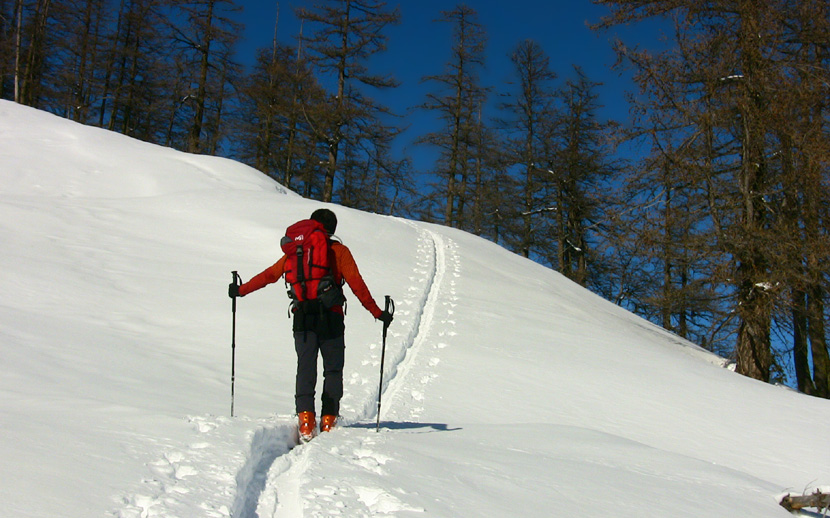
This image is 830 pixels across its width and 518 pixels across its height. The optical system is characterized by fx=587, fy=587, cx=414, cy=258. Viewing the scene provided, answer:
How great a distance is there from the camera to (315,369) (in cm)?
495

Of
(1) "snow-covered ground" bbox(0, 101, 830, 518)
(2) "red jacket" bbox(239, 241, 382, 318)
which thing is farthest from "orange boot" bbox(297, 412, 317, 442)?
(2) "red jacket" bbox(239, 241, 382, 318)

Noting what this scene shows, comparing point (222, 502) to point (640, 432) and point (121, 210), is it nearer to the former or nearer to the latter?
point (640, 432)

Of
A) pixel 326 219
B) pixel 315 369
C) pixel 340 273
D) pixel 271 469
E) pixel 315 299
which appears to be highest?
pixel 326 219

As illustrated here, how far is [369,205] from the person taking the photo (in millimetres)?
32844

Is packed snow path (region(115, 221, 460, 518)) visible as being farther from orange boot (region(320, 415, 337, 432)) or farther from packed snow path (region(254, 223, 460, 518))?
orange boot (region(320, 415, 337, 432))

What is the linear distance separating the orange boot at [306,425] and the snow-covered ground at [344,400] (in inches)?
4.9

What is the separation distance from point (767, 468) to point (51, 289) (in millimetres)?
8550

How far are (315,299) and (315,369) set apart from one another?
61 centimetres

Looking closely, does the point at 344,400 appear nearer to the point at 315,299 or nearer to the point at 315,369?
the point at 315,369

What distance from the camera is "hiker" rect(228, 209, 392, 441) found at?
480 centimetres

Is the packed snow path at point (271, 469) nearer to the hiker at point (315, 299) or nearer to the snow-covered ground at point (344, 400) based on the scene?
the snow-covered ground at point (344, 400)

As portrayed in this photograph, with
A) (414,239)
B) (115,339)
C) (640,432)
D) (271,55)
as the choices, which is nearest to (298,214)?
(414,239)

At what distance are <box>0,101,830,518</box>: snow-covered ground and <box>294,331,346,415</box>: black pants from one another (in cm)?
23

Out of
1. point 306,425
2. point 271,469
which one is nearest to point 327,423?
point 306,425
